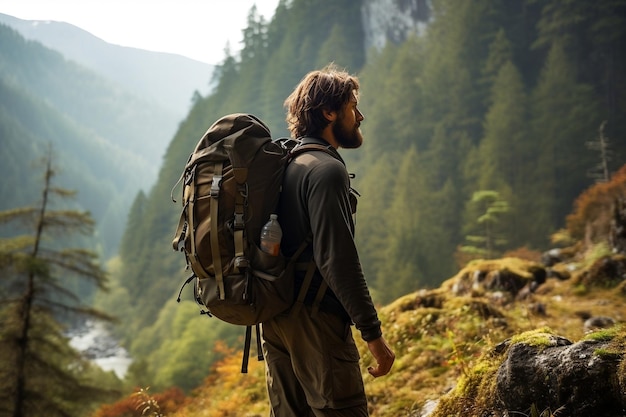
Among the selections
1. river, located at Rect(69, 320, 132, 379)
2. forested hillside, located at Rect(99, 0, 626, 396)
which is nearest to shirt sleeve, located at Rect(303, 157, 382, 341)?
forested hillside, located at Rect(99, 0, 626, 396)

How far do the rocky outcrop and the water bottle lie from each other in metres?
1.43

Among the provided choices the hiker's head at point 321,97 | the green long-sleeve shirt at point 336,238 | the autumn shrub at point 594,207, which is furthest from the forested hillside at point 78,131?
the green long-sleeve shirt at point 336,238

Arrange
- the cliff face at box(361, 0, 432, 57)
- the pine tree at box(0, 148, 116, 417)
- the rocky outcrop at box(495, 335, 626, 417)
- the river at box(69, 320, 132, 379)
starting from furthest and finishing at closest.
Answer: the river at box(69, 320, 132, 379), the cliff face at box(361, 0, 432, 57), the pine tree at box(0, 148, 116, 417), the rocky outcrop at box(495, 335, 626, 417)

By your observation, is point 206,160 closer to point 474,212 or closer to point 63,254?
point 63,254

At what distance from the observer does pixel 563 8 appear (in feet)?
112

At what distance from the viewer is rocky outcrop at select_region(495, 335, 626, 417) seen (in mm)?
2283

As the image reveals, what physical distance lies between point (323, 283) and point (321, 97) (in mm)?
848

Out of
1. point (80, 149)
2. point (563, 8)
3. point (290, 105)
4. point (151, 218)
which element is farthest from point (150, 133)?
point (290, 105)

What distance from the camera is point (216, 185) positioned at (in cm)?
215

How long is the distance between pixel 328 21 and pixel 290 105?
2428 inches

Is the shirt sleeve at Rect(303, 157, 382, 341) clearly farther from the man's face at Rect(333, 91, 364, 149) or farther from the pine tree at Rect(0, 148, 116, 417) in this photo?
the pine tree at Rect(0, 148, 116, 417)

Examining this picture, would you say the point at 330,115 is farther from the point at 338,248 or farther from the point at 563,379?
the point at 563,379

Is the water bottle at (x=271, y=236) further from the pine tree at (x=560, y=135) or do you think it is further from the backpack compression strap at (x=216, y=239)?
the pine tree at (x=560, y=135)

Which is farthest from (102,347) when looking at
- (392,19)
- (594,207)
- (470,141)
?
(594,207)
